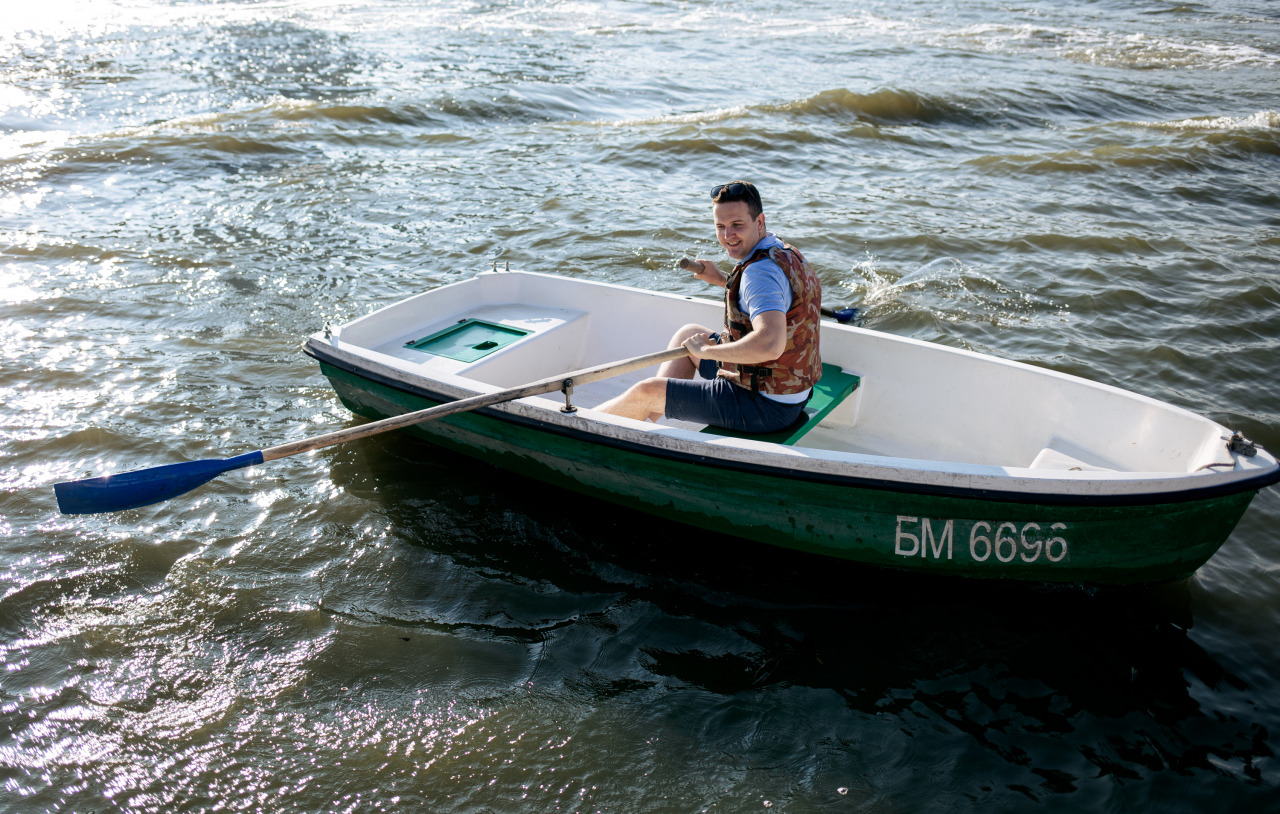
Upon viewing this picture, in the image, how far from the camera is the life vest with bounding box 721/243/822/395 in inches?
165

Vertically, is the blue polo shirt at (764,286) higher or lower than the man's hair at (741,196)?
lower

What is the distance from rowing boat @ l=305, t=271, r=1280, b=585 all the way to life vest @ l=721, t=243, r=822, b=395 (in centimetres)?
30

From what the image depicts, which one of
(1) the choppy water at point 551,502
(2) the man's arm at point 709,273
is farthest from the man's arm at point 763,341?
(1) the choppy water at point 551,502

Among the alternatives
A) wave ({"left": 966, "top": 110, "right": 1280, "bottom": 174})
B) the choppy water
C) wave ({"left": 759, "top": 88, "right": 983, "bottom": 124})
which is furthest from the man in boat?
wave ({"left": 759, "top": 88, "right": 983, "bottom": 124})

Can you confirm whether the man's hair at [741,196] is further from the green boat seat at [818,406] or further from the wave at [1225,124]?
the wave at [1225,124]

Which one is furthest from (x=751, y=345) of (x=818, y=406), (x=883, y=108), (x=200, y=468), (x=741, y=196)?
(x=883, y=108)

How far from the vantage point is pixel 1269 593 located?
4395 millimetres

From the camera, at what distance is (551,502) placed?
512 cm

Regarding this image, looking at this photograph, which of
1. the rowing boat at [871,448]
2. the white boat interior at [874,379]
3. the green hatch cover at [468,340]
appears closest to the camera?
the rowing boat at [871,448]

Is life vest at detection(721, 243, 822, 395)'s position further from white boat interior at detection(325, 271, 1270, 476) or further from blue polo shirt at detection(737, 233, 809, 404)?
white boat interior at detection(325, 271, 1270, 476)

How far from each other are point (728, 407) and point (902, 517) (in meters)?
1.00

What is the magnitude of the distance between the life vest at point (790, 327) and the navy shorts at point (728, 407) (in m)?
0.07

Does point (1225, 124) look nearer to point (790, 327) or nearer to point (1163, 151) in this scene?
point (1163, 151)

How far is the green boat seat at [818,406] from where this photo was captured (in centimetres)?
455
